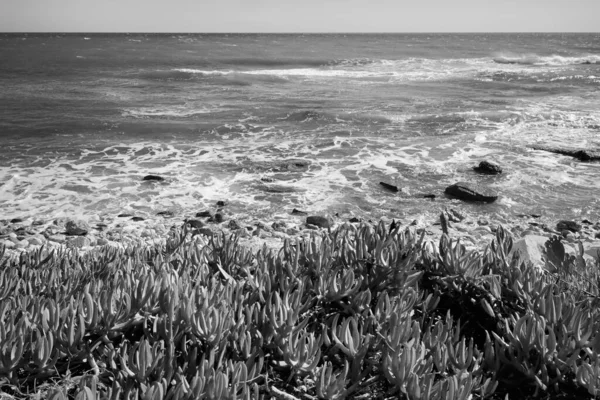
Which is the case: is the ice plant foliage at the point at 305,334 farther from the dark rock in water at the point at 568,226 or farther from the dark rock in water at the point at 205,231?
the dark rock in water at the point at 568,226

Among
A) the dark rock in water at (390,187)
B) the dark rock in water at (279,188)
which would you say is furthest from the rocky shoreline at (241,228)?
the dark rock in water at (390,187)

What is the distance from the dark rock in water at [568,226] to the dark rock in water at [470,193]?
1413mm

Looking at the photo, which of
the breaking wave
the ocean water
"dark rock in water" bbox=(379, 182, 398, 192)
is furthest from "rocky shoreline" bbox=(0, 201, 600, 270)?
the breaking wave

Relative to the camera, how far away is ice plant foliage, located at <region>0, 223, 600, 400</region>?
6.76 feet

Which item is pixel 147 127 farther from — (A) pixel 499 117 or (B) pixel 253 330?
(B) pixel 253 330

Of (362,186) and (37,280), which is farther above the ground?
(37,280)

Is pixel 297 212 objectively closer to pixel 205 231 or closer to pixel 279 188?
pixel 279 188

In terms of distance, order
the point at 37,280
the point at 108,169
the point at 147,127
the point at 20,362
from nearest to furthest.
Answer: the point at 20,362, the point at 37,280, the point at 108,169, the point at 147,127

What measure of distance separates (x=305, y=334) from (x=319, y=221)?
588 cm

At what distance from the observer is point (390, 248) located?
315 cm

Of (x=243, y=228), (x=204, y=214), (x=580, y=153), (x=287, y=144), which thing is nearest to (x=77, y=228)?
(x=204, y=214)

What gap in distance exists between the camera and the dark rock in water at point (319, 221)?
8000mm

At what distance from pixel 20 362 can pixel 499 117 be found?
17603mm

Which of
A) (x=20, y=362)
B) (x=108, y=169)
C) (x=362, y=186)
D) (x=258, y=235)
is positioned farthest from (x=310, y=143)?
(x=20, y=362)
